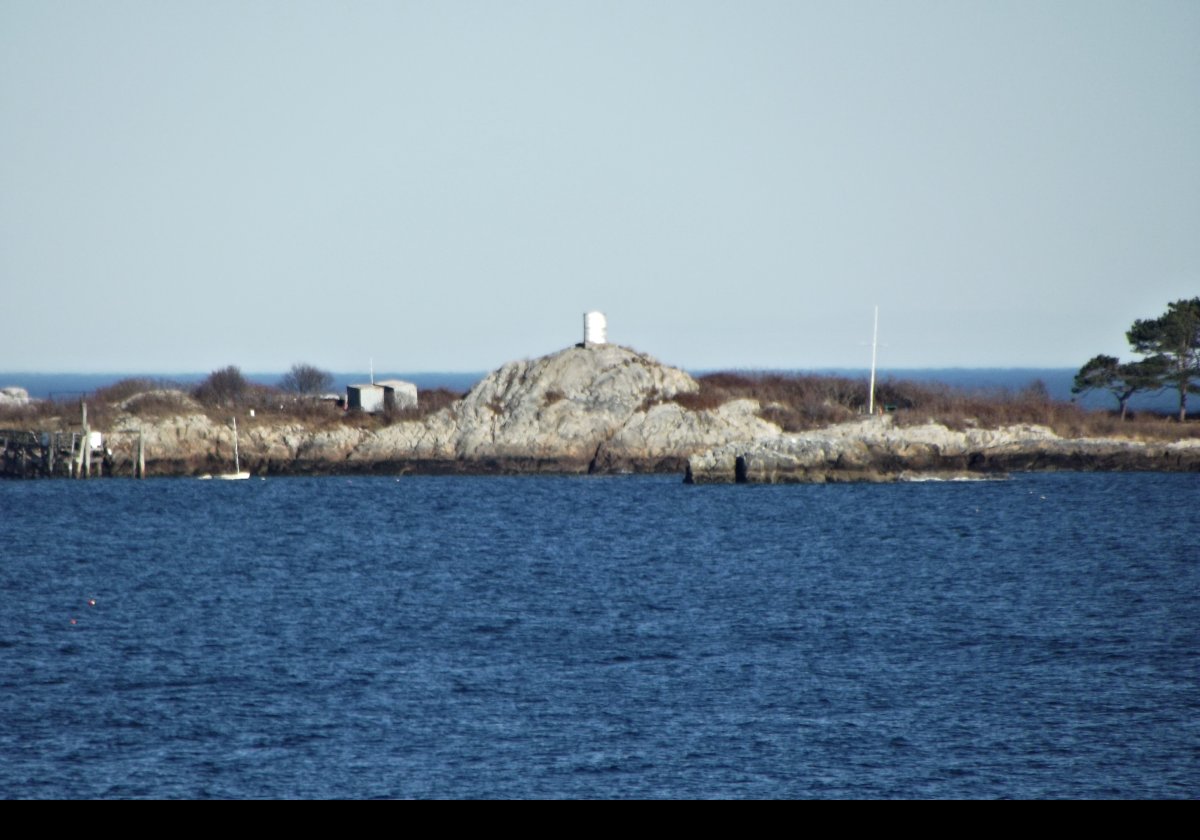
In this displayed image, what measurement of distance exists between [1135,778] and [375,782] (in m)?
13.7

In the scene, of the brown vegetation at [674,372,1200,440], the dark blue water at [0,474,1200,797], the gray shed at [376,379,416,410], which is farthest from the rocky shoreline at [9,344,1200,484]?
the dark blue water at [0,474,1200,797]

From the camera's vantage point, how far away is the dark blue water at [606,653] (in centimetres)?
2547

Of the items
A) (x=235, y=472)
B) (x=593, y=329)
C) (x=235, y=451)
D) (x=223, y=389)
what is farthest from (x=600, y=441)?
(x=223, y=389)

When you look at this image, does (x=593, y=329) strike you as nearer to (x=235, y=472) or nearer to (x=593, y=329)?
(x=593, y=329)

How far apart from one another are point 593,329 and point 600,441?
36.5ft

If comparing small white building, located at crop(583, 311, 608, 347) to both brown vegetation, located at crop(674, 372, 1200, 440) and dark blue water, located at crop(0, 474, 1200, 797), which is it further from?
dark blue water, located at crop(0, 474, 1200, 797)

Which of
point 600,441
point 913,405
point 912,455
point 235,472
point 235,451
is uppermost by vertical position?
point 913,405

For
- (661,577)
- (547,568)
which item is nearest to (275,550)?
(547,568)

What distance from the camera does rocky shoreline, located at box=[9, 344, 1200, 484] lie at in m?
90.9

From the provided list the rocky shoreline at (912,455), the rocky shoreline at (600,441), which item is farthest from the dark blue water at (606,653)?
the rocky shoreline at (600,441)

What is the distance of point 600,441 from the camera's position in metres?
96.3
